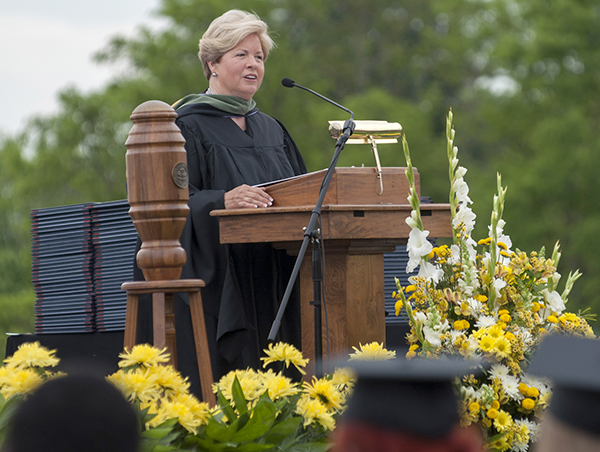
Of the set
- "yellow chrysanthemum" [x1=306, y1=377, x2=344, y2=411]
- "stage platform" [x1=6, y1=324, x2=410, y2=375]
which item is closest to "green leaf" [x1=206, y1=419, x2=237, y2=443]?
"yellow chrysanthemum" [x1=306, y1=377, x2=344, y2=411]

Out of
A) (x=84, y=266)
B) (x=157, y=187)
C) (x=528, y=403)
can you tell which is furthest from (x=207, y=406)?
(x=84, y=266)

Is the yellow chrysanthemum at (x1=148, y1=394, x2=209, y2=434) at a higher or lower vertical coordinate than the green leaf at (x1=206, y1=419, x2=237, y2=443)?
higher

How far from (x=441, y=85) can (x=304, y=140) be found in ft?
18.2

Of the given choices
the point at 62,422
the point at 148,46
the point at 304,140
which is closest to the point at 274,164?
the point at 62,422

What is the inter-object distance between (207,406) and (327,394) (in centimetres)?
31

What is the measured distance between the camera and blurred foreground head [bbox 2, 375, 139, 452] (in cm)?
91

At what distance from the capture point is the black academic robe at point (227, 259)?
3.56 metres

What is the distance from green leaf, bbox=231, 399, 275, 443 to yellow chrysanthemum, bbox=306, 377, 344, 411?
15 centimetres

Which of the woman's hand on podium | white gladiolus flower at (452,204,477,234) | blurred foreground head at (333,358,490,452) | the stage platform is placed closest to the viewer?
blurred foreground head at (333,358,490,452)

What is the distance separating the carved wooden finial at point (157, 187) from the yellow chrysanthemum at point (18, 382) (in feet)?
2.44

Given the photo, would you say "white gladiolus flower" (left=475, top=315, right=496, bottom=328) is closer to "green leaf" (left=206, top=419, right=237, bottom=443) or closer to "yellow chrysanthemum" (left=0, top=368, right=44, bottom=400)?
"green leaf" (left=206, top=419, right=237, bottom=443)

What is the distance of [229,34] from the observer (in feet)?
12.5

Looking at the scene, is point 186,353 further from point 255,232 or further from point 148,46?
point 148,46

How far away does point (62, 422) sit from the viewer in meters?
0.93
